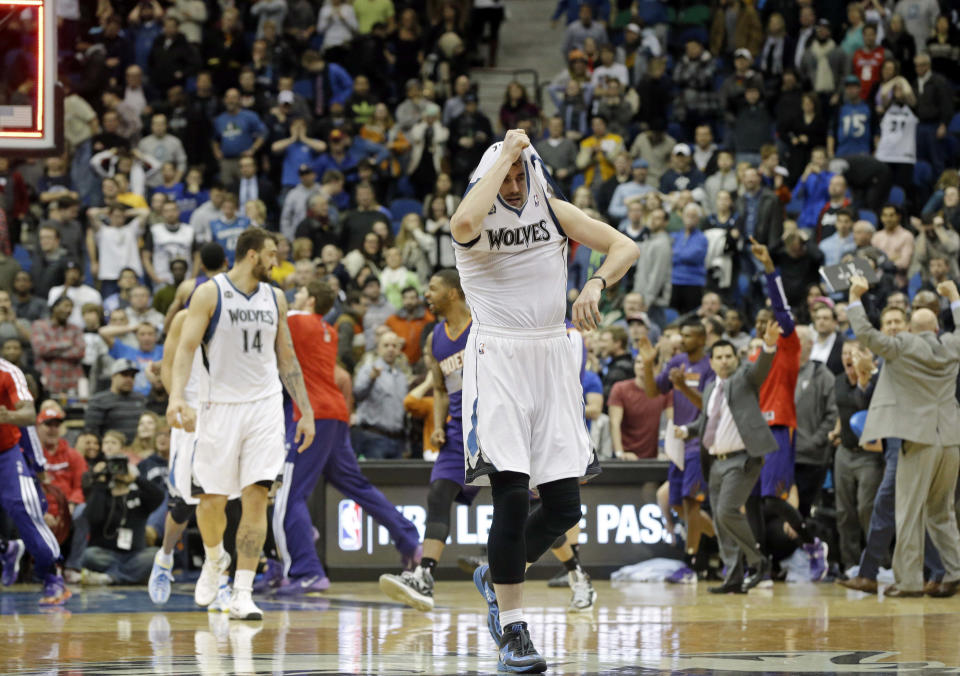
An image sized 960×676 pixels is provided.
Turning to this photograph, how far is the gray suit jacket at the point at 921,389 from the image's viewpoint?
11.7 m

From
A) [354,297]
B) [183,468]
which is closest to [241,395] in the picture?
[183,468]

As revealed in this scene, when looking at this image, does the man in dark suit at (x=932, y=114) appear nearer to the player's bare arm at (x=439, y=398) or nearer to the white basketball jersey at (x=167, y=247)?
the white basketball jersey at (x=167, y=247)

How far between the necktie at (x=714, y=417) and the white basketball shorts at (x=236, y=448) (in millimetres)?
4565

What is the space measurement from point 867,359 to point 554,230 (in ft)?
21.4

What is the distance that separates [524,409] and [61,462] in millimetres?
9115

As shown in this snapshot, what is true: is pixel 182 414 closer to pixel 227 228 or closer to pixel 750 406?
pixel 750 406

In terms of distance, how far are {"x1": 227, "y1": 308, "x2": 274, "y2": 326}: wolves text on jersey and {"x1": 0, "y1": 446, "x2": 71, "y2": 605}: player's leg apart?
263cm

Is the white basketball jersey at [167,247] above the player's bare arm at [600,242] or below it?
above

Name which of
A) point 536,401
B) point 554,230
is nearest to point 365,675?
point 536,401

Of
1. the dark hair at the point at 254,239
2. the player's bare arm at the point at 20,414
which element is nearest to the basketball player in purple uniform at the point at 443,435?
the dark hair at the point at 254,239

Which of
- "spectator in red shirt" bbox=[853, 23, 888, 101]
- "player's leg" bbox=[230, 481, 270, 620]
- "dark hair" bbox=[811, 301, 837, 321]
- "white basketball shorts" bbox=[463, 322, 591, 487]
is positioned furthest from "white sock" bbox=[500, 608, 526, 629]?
"spectator in red shirt" bbox=[853, 23, 888, 101]

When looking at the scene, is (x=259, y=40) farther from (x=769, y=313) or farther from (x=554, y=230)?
(x=554, y=230)

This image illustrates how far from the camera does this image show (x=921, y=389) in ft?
38.8

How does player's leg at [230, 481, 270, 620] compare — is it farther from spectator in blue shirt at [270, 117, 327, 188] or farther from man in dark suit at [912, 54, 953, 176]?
man in dark suit at [912, 54, 953, 176]
